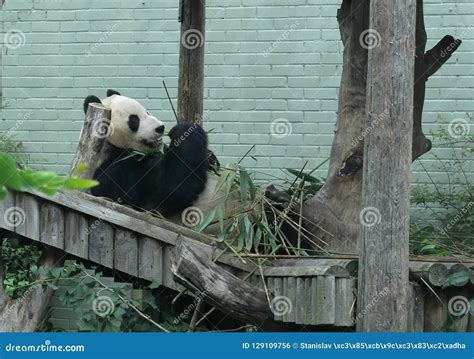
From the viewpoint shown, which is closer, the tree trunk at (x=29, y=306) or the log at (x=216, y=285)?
the log at (x=216, y=285)

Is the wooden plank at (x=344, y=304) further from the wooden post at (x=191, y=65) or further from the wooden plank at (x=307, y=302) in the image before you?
the wooden post at (x=191, y=65)

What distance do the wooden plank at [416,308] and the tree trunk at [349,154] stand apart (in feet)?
1.95

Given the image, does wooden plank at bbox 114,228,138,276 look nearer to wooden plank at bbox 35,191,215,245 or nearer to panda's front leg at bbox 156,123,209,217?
wooden plank at bbox 35,191,215,245

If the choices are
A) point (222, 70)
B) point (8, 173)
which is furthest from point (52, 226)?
point (8, 173)

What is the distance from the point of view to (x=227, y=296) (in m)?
3.58

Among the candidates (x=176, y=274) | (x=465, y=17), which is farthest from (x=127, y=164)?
(x=465, y=17)

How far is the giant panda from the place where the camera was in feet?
15.0

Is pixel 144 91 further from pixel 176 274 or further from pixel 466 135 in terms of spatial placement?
pixel 176 274

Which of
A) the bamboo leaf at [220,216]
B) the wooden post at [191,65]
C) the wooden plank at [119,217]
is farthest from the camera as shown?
the wooden post at [191,65]

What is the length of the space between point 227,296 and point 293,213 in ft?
3.09

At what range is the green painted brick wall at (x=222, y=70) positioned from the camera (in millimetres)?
6316

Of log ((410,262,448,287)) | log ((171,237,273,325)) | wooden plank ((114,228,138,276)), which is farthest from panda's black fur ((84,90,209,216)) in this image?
log ((410,262,448,287))

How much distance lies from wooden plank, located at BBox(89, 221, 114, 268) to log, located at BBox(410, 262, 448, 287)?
60.2 inches

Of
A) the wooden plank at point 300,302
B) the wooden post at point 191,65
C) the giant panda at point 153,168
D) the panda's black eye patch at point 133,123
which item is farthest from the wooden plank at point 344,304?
the wooden post at point 191,65
